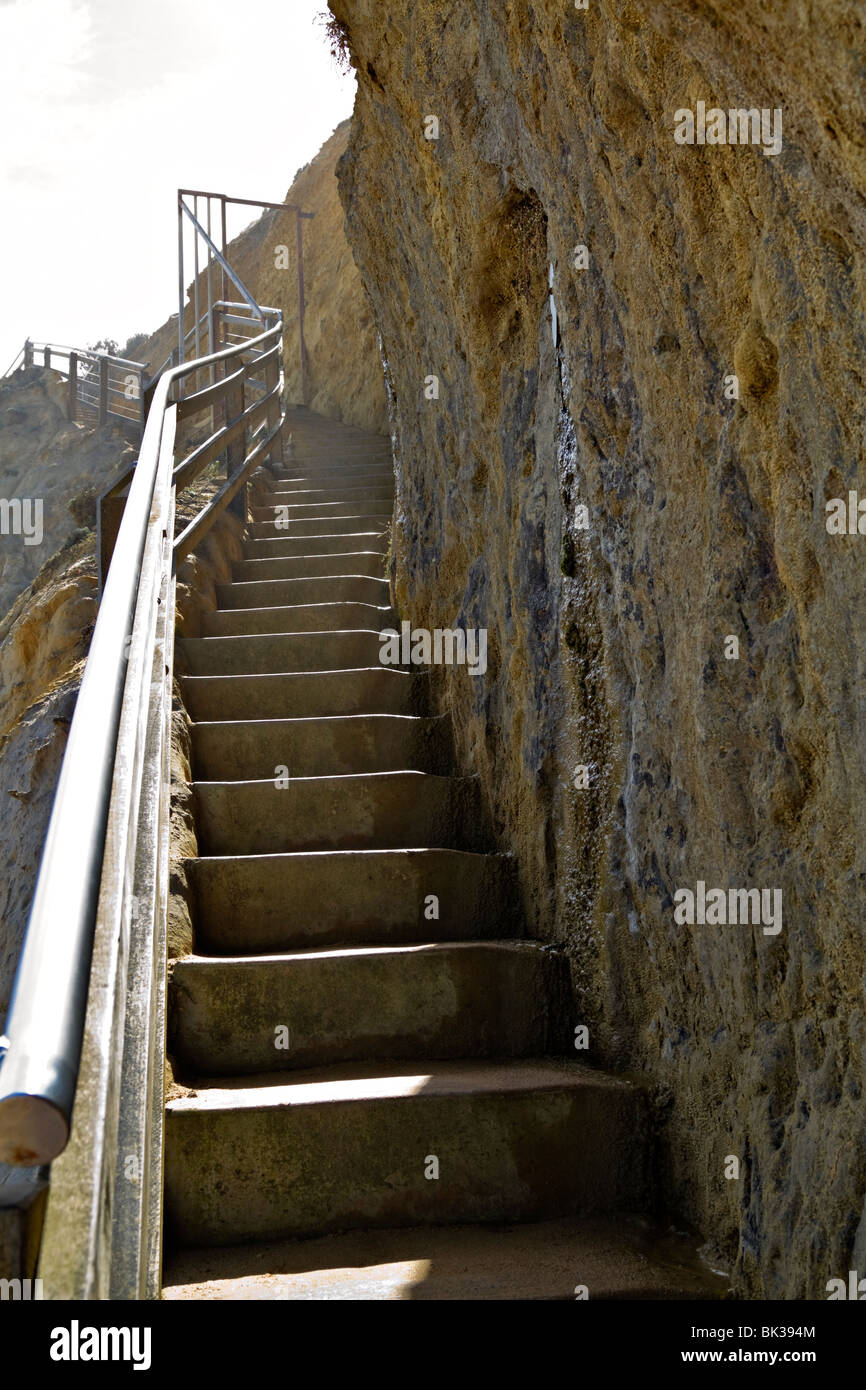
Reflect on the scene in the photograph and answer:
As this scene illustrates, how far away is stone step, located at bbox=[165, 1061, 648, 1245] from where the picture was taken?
2564 millimetres

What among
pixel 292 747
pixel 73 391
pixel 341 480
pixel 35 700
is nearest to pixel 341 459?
pixel 341 480

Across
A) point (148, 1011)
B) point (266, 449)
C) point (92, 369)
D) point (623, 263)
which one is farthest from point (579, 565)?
point (92, 369)

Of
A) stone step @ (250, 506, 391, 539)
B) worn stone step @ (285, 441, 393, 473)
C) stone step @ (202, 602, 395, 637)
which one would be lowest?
stone step @ (202, 602, 395, 637)

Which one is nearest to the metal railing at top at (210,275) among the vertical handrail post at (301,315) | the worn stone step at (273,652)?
the vertical handrail post at (301,315)

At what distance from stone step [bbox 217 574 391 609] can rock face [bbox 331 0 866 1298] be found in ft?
5.32

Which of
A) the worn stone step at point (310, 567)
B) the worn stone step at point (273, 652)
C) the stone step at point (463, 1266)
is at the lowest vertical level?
the stone step at point (463, 1266)

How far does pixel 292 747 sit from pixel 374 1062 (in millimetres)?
1388

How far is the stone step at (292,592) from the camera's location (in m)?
5.54

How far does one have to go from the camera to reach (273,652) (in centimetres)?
484

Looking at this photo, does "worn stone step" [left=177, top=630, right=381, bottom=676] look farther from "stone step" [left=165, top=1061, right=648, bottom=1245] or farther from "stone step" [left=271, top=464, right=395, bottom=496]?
"stone step" [left=271, top=464, right=395, bottom=496]

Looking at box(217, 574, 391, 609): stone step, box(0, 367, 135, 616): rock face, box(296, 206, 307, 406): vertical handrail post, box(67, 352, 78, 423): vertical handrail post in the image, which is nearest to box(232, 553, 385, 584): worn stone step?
box(217, 574, 391, 609): stone step

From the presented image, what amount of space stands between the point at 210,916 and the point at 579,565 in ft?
4.75

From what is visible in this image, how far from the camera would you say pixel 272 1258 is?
2467 mm

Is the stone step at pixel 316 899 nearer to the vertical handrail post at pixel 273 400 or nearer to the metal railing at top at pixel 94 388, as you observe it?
the vertical handrail post at pixel 273 400
